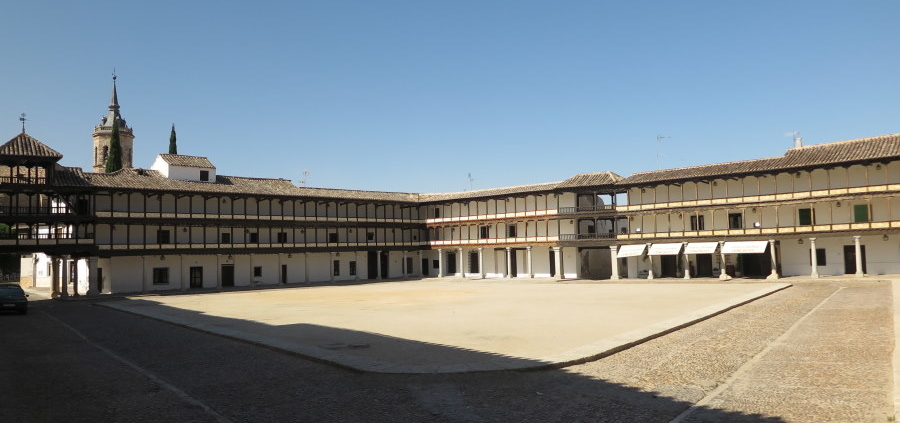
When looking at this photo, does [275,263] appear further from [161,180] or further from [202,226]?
[161,180]

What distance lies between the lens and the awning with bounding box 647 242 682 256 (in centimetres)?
5219

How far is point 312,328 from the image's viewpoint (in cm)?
2145

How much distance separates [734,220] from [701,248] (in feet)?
12.7

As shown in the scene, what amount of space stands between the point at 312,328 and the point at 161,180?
39.0m

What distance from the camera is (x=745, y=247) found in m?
48.7

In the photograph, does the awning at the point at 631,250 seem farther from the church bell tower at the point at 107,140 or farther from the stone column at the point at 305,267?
the church bell tower at the point at 107,140

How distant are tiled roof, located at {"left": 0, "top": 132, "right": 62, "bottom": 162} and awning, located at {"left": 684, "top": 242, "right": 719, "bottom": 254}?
1918 inches

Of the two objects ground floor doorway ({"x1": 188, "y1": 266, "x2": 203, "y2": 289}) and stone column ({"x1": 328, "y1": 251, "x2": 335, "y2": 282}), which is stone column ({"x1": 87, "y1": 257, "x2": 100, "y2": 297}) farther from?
stone column ({"x1": 328, "y1": 251, "x2": 335, "y2": 282})

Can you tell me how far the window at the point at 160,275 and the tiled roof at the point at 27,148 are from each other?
12429 mm

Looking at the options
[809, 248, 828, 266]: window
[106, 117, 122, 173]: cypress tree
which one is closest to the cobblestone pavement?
[809, 248, 828, 266]: window

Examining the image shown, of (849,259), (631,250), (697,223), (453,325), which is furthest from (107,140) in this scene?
(849,259)

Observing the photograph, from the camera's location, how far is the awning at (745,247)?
1884 inches

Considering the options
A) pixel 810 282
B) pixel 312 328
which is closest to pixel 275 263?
pixel 312 328

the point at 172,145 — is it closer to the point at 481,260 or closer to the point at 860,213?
the point at 481,260
